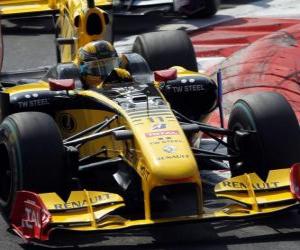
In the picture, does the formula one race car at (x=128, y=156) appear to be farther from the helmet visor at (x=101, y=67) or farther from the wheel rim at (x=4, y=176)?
the helmet visor at (x=101, y=67)

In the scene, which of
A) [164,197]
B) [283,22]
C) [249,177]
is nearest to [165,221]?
[164,197]

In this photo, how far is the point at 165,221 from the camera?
6320 millimetres

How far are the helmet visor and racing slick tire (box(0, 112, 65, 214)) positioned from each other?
1.27m

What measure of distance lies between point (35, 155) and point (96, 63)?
1.64m

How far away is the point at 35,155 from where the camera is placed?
661 centimetres

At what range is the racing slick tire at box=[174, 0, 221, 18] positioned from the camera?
51.4 ft

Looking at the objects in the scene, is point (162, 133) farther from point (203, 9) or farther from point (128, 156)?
point (203, 9)

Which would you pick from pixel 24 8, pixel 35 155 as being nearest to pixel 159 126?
pixel 35 155

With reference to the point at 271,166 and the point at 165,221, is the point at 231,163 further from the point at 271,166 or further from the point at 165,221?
the point at 165,221

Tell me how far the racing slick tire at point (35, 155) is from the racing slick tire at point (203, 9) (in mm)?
9159

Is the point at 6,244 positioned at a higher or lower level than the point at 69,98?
lower

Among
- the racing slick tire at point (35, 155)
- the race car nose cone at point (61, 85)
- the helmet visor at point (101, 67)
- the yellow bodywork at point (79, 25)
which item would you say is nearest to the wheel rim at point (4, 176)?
the racing slick tire at point (35, 155)

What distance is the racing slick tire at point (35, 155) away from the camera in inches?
260

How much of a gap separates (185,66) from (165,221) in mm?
3071
